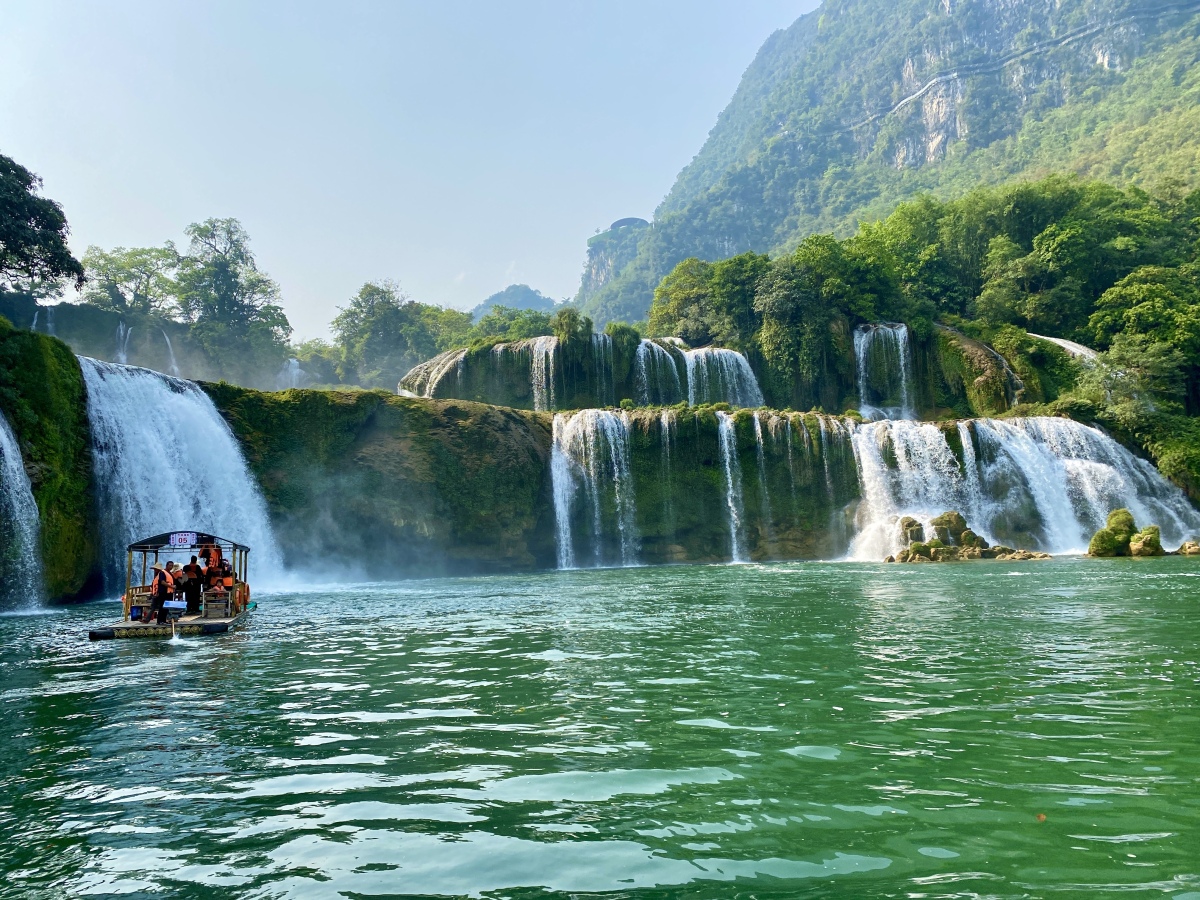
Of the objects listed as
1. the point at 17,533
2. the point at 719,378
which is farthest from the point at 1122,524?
the point at 17,533

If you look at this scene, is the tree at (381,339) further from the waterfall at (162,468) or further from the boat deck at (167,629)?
the boat deck at (167,629)

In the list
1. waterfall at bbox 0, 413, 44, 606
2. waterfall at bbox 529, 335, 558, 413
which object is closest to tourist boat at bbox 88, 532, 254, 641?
waterfall at bbox 0, 413, 44, 606

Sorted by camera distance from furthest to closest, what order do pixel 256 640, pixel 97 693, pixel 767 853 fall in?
pixel 256 640
pixel 97 693
pixel 767 853

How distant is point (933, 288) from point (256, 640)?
54361mm


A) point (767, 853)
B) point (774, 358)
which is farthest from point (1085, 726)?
point (774, 358)

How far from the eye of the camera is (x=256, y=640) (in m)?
13.7

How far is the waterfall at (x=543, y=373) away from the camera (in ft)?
145

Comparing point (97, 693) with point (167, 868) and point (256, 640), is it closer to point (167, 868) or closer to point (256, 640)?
point (256, 640)

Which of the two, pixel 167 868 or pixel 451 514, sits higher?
pixel 451 514

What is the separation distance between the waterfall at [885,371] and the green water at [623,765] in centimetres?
3682

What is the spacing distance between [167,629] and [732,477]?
26.0 m

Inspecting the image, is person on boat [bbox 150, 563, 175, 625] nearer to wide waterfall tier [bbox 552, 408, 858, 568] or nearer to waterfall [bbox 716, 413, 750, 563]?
wide waterfall tier [bbox 552, 408, 858, 568]

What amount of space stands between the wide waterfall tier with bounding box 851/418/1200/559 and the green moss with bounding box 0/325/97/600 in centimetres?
2832

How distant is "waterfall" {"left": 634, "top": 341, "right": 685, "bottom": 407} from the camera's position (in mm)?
45656
